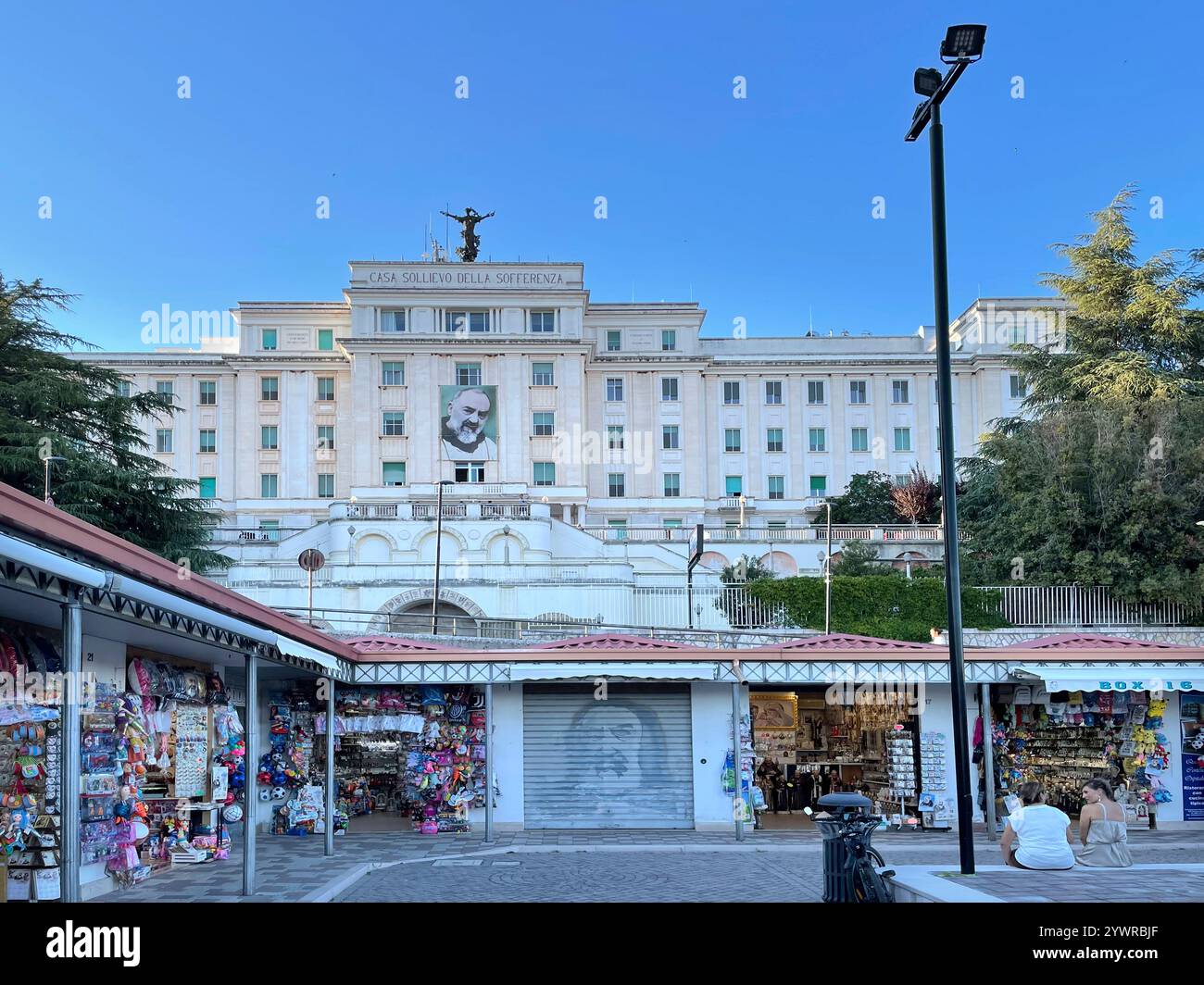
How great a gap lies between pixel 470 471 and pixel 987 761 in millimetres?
45319

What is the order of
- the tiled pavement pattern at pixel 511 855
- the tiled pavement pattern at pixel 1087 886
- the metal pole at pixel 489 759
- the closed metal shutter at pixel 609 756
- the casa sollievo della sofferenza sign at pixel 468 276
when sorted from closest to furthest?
the tiled pavement pattern at pixel 1087 886 < the tiled pavement pattern at pixel 511 855 < the metal pole at pixel 489 759 < the closed metal shutter at pixel 609 756 < the casa sollievo della sofferenza sign at pixel 468 276

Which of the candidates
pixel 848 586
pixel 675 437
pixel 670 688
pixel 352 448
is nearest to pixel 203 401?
pixel 352 448

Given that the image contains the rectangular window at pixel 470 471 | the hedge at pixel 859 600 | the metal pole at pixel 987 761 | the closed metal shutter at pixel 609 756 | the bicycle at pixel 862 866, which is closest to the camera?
the bicycle at pixel 862 866

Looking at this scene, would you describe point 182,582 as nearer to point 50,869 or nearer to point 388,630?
point 50,869

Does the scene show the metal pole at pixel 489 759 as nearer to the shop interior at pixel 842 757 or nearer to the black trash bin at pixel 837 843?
the shop interior at pixel 842 757

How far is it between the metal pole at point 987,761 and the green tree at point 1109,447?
17626 millimetres

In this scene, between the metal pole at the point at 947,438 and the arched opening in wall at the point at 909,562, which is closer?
the metal pole at the point at 947,438

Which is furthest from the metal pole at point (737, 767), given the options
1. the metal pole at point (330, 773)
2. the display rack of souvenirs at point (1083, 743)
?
the metal pole at point (330, 773)

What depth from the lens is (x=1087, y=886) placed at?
945 centimetres

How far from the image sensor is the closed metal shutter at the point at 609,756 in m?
20.3

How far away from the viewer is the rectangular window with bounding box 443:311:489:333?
6328 centimetres

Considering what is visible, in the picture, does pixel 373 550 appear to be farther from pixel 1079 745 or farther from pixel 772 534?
pixel 1079 745

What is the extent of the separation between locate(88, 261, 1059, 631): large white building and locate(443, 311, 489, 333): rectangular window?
0.10m
